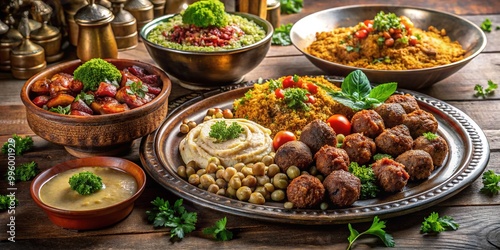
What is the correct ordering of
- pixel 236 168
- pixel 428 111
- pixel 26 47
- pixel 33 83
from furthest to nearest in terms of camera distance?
pixel 26 47
pixel 428 111
pixel 33 83
pixel 236 168

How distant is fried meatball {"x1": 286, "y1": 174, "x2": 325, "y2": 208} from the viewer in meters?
Result: 3.60

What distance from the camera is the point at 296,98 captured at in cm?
454

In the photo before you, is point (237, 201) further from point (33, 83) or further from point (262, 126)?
point (33, 83)

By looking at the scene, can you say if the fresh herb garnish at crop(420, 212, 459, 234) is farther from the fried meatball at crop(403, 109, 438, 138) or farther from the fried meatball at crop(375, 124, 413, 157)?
the fried meatball at crop(403, 109, 438, 138)

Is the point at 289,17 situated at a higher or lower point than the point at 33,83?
lower

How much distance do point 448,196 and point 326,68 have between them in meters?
1.92

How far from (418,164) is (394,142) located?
0.79 feet

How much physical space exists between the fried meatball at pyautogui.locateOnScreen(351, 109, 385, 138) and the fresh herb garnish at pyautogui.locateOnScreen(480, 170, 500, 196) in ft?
2.29

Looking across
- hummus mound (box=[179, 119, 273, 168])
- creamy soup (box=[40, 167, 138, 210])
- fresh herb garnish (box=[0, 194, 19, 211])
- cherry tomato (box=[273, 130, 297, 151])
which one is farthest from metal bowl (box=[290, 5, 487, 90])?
fresh herb garnish (box=[0, 194, 19, 211])

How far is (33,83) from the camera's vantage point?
4.34 m

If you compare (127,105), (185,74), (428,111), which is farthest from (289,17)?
(127,105)

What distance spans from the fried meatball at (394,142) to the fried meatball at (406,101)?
40 centimetres

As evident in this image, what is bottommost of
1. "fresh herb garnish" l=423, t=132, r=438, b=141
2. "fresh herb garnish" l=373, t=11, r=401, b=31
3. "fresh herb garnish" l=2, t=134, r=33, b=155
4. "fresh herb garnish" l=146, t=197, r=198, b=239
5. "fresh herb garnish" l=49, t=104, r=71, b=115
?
"fresh herb garnish" l=2, t=134, r=33, b=155

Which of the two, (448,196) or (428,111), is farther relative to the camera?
(428,111)
